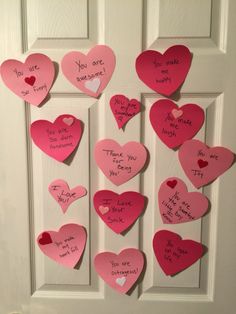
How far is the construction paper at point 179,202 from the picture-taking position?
979 millimetres

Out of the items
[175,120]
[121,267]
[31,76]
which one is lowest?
[121,267]

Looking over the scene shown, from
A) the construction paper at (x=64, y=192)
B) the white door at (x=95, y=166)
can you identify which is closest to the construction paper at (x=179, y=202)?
the white door at (x=95, y=166)

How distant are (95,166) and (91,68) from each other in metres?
0.28

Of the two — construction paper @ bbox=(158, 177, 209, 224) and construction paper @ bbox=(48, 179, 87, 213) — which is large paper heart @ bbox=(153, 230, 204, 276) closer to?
construction paper @ bbox=(158, 177, 209, 224)

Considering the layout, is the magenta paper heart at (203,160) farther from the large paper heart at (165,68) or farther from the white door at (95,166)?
the large paper heart at (165,68)

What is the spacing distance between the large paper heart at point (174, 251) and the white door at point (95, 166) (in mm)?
19

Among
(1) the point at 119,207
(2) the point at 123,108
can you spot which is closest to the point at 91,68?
(2) the point at 123,108

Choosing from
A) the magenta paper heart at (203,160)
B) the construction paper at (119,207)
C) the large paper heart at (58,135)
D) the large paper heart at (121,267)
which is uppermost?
the large paper heart at (58,135)

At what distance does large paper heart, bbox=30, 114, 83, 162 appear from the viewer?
0.97 metres

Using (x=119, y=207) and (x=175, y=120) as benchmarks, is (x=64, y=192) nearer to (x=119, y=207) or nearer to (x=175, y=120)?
(x=119, y=207)

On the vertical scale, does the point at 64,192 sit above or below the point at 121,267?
above

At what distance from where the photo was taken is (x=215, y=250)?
1.01m

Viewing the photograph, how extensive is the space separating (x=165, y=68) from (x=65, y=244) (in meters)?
0.58

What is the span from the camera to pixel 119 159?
972 millimetres
